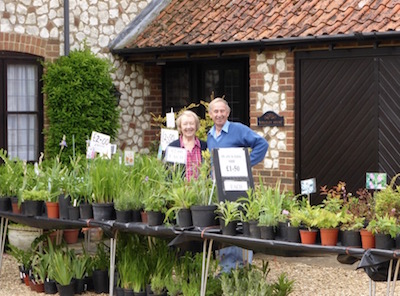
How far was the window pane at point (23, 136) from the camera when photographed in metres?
12.5

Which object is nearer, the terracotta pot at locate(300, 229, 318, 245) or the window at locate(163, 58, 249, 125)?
the terracotta pot at locate(300, 229, 318, 245)

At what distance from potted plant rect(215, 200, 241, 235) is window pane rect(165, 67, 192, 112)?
7141 mm

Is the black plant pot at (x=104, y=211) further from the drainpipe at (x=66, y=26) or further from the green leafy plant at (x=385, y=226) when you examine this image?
the drainpipe at (x=66, y=26)

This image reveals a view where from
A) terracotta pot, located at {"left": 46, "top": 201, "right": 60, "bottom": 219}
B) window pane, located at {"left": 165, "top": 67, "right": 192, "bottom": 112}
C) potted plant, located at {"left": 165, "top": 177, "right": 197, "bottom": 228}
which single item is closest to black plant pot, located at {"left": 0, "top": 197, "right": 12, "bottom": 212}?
terracotta pot, located at {"left": 46, "top": 201, "right": 60, "bottom": 219}

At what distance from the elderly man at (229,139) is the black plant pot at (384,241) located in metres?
2.17

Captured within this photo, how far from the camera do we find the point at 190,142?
812 centimetres

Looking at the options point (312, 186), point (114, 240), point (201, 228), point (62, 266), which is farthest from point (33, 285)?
point (312, 186)

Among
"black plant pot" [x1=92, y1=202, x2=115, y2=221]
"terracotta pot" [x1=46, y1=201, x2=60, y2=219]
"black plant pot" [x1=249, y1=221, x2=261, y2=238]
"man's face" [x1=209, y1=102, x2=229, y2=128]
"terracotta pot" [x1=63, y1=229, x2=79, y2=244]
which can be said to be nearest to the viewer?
"black plant pot" [x1=249, y1=221, x2=261, y2=238]

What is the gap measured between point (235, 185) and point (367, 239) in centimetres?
134

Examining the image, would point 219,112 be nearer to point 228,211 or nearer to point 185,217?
point 185,217

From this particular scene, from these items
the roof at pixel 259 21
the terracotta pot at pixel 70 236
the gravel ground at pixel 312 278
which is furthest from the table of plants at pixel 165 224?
the roof at pixel 259 21

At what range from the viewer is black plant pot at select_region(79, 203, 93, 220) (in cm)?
807

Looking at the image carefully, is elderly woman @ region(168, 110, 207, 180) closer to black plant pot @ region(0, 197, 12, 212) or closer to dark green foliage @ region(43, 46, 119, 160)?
black plant pot @ region(0, 197, 12, 212)

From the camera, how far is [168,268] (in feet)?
26.5
